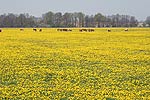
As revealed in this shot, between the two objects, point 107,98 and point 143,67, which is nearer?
point 107,98

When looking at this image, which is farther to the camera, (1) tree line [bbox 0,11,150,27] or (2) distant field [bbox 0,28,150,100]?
(1) tree line [bbox 0,11,150,27]

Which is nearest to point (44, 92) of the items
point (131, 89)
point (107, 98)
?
point (107, 98)

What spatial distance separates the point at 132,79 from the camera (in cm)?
1609

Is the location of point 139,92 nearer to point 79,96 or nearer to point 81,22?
point 79,96

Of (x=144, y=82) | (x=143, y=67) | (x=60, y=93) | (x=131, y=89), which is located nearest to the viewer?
(x=60, y=93)

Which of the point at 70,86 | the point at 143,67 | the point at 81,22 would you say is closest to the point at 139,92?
the point at 70,86

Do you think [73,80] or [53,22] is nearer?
[73,80]

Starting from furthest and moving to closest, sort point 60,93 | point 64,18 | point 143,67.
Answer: point 64,18 < point 143,67 < point 60,93

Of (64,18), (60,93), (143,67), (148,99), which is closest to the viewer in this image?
(148,99)

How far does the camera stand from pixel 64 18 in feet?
655

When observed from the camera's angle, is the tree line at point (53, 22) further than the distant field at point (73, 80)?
Yes

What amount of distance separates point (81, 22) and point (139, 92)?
615 feet

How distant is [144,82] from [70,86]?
3.33m

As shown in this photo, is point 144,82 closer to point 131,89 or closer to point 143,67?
point 131,89
